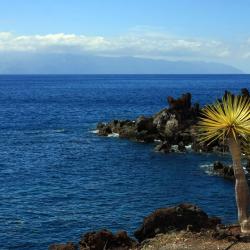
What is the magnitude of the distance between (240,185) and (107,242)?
863 cm

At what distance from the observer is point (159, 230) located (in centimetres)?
3259

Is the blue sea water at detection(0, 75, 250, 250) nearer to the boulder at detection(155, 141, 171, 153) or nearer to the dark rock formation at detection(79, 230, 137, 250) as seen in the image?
the boulder at detection(155, 141, 171, 153)

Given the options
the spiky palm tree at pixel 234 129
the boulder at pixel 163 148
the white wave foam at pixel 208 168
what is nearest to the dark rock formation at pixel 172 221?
the spiky palm tree at pixel 234 129

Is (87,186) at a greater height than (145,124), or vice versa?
(145,124)

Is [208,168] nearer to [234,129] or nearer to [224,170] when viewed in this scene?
[224,170]

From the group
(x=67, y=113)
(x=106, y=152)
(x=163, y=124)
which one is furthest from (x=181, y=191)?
(x=67, y=113)

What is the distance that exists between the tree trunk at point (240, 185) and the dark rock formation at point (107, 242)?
6.57m

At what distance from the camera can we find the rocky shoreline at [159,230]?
31.5 meters

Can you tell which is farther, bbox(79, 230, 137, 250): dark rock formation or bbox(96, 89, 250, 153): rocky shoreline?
bbox(96, 89, 250, 153): rocky shoreline

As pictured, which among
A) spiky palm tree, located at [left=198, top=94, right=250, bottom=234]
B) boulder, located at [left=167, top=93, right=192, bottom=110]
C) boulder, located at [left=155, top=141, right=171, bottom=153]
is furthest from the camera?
boulder, located at [left=167, top=93, right=192, bottom=110]

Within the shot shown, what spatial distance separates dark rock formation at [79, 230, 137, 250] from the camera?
3169cm

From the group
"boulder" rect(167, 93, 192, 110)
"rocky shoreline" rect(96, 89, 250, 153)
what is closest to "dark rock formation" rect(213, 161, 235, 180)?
"rocky shoreline" rect(96, 89, 250, 153)

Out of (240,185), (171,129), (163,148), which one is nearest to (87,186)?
(163,148)

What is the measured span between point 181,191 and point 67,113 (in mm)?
94060
